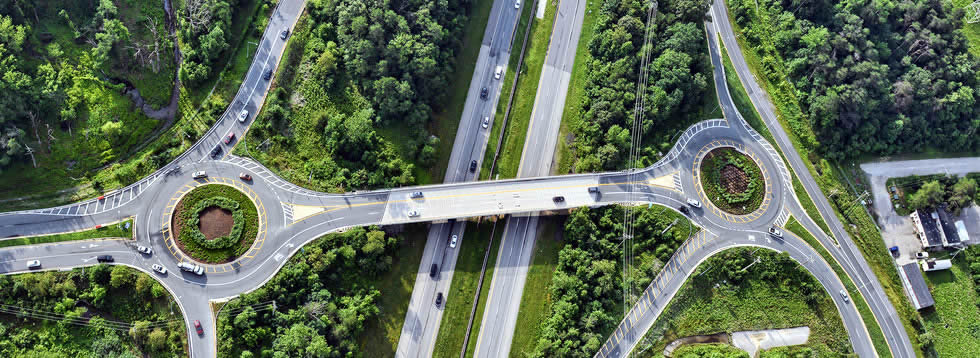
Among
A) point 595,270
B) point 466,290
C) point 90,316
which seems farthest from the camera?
point 466,290

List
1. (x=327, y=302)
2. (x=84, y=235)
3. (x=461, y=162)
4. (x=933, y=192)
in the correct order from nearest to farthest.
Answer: (x=84, y=235), (x=327, y=302), (x=461, y=162), (x=933, y=192)

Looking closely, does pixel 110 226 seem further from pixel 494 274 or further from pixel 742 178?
pixel 742 178

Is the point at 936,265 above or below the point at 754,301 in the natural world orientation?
above

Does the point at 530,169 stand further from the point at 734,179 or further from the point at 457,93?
the point at 734,179

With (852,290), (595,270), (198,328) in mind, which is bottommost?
(198,328)

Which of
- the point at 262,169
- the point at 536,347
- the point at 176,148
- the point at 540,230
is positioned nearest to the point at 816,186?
the point at 540,230

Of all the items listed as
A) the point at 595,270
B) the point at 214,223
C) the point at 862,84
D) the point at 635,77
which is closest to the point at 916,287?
the point at 862,84
